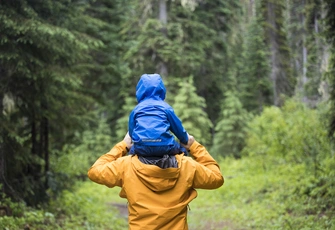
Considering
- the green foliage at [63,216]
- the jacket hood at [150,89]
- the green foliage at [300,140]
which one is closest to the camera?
the jacket hood at [150,89]

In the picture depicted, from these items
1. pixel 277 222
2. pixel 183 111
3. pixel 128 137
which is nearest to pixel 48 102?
pixel 277 222

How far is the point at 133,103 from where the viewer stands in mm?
23750

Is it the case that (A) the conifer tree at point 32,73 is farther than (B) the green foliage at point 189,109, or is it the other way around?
(B) the green foliage at point 189,109

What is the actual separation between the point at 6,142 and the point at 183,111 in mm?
14387

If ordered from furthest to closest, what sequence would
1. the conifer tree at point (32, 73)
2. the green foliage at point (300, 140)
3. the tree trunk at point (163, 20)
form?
the tree trunk at point (163, 20) < the green foliage at point (300, 140) < the conifer tree at point (32, 73)

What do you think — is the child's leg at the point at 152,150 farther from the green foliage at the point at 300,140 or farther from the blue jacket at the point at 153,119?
the green foliage at the point at 300,140

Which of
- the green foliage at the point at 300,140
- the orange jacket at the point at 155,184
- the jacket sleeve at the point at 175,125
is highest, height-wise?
the jacket sleeve at the point at 175,125

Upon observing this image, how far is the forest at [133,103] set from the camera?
8.23 m

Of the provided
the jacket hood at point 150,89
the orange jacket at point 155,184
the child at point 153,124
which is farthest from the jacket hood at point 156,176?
the jacket hood at point 150,89

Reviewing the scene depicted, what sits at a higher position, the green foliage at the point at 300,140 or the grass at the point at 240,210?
the green foliage at the point at 300,140

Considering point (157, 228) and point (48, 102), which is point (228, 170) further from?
point (157, 228)

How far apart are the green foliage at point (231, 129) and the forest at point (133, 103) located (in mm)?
80

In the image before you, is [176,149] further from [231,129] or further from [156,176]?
[231,129]

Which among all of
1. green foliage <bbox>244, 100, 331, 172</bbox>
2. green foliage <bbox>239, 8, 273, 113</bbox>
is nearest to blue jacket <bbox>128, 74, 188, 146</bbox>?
green foliage <bbox>244, 100, 331, 172</bbox>
